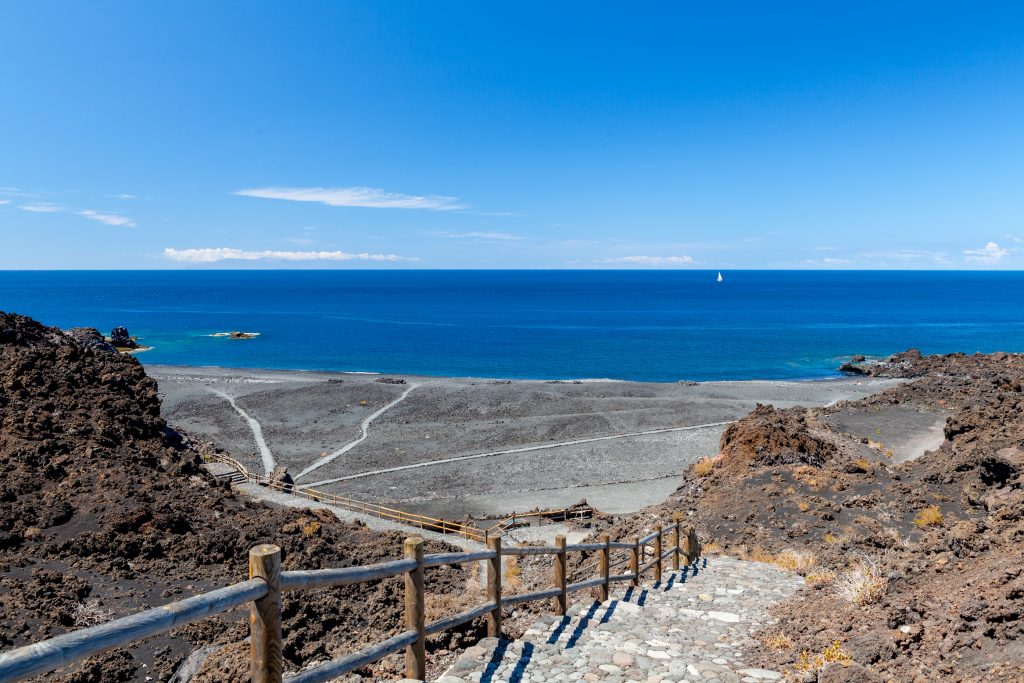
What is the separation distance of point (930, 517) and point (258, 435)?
42.8 metres

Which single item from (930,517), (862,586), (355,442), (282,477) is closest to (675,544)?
(862,586)

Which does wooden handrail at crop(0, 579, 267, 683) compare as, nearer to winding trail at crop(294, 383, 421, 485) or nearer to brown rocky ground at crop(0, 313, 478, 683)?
brown rocky ground at crop(0, 313, 478, 683)

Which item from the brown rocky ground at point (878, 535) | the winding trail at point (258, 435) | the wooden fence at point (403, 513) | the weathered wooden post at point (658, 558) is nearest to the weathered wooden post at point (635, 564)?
the weathered wooden post at point (658, 558)

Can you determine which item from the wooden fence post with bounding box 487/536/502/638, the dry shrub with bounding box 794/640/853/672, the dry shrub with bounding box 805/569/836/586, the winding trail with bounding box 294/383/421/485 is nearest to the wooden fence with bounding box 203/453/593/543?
the winding trail with bounding box 294/383/421/485

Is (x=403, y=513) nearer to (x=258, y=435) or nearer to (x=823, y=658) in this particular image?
(x=258, y=435)

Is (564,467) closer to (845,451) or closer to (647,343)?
(845,451)

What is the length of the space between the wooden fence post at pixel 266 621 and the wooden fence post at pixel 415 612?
1.78 meters

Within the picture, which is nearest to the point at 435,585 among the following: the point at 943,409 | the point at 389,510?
the point at 389,510

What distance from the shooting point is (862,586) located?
919cm

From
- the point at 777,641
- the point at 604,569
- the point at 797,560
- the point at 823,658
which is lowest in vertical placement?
the point at 797,560

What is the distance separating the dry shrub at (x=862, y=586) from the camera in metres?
8.97

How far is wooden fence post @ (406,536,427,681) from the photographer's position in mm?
6020

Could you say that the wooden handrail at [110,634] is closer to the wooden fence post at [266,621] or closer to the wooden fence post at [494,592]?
the wooden fence post at [266,621]

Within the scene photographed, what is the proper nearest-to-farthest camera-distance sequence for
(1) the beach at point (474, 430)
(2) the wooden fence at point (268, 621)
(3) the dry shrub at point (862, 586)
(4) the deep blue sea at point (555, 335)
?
(2) the wooden fence at point (268, 621) < (3) the dry shrub at point (862, 586) < (1) the beach at point (474, 430) < (4) the deep blue sea at point (555, 335)
